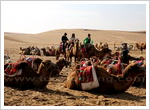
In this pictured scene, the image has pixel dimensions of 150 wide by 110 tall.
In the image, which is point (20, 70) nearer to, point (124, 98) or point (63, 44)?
point (124, 98)

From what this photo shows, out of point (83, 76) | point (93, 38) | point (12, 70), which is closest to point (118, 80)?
point (83, 76)

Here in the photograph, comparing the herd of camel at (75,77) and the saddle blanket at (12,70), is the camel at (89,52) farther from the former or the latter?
the saddle blanket at (12,70)

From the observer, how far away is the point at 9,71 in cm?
767

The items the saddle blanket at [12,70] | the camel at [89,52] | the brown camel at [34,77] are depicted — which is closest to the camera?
the brown camel at [34,77]

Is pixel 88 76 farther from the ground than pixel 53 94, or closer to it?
farther from the ground

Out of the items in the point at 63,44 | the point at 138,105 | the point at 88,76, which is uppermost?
the point at 63,44

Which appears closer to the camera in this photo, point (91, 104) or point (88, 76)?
point (91, 104)

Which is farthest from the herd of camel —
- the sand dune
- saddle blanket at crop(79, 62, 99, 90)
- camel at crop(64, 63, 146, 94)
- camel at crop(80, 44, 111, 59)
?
the sand dune

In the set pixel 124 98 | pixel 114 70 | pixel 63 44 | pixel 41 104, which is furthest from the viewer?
pixel 63 44

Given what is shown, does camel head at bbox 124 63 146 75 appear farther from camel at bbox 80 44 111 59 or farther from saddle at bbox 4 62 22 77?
camel at bbox 80 44 111 59

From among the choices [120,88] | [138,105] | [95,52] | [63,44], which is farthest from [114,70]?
[63,44]

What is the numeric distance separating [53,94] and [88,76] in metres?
1.17

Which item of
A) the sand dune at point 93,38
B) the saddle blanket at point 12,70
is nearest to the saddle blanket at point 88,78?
the saddle blanket at point 12,70

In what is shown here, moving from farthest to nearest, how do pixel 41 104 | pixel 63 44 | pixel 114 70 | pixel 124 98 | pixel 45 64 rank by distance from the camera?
pixel 63 44 → pixel 114 70 → pixel 45 64 → pixel 124 98 → pixel 41 104
